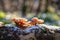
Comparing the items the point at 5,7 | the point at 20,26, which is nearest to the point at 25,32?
the point at 20,26

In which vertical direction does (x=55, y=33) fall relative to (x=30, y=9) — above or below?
above

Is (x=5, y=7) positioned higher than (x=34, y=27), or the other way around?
(x=34, y=27)

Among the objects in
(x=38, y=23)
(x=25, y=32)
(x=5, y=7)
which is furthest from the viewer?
(x=5, y=7)

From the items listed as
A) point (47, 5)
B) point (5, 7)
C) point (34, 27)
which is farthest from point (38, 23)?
point (5, 7)

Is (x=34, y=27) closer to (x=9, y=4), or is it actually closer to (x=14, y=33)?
(x=14, y=33)

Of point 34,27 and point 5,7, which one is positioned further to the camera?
point 5,7

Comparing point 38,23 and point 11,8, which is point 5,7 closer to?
point 11,8

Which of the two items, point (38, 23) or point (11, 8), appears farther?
point (11, 8)

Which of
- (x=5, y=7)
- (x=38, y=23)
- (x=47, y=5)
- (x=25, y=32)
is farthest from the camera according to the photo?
(x=5, y=7)

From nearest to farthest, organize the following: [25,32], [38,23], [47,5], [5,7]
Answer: [25,32]
[38,23]
[47,5]
[5,7]
